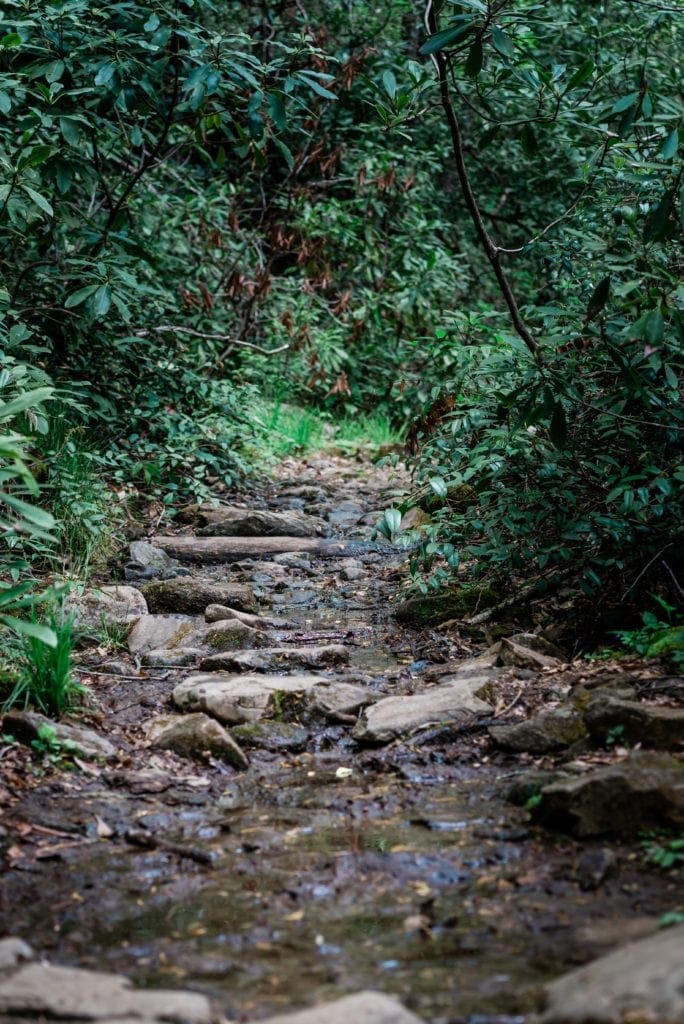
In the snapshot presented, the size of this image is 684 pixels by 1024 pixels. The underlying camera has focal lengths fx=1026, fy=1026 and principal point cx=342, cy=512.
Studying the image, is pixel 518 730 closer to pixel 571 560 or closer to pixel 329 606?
pixel 571 560

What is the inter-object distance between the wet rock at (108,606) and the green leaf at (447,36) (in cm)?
251

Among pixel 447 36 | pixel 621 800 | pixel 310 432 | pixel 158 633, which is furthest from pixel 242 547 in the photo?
pixel 621 800

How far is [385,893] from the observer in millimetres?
2361

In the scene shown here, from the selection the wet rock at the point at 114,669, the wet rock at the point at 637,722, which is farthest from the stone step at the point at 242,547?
the wet rock at the point at 637,722

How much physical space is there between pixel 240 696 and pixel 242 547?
2403mm

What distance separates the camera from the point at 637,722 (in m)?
2.85

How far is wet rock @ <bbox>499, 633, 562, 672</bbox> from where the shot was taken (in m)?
3.76

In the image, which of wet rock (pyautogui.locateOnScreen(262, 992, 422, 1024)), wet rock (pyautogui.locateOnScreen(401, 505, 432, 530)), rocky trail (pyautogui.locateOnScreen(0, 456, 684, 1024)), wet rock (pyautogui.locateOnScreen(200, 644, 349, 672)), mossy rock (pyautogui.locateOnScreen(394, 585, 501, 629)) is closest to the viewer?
wet rock (pyautogui.locateOnScreen(262, 992, 422, 1024))

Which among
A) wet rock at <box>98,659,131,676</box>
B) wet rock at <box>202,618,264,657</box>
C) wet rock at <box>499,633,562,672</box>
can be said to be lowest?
wet rock at <box>202,618,264,657</box>

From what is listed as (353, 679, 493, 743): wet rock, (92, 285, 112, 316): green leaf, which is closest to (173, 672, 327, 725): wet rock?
(353, 679, 493, 743): wet rock

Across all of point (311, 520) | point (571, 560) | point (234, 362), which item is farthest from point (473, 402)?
point (234, 362)

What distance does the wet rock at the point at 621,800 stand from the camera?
243 cm

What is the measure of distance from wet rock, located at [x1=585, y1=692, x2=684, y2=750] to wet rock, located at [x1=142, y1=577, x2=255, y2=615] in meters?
2.30

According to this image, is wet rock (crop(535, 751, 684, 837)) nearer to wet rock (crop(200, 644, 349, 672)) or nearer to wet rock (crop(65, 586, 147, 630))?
wet rock (crop(200, 644, 349, 672))
